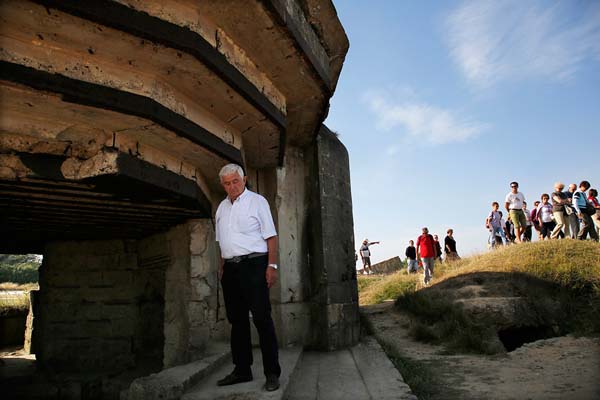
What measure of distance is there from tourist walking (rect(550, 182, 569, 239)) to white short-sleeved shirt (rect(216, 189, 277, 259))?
881 cm

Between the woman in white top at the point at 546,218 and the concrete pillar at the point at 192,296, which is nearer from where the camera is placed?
the concrete pillar at the point at 192,296

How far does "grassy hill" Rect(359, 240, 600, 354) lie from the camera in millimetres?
5691

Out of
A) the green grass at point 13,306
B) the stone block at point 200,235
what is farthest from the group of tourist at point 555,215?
the green grass at point 13,306

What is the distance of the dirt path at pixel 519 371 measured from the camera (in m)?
3.36

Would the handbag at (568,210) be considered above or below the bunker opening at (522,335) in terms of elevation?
above

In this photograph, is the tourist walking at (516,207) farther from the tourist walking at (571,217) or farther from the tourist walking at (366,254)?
the tourist walking at (366,254)

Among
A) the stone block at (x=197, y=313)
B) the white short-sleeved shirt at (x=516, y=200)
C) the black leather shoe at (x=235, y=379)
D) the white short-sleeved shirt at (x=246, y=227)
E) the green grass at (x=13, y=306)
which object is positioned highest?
the white short-sleeved shirt at (x=516, y=200)

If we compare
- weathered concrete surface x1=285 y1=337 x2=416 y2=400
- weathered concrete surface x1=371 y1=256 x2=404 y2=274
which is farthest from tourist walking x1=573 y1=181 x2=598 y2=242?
weathered concrete surface x1=371 y1=256 x2=404 y2=274

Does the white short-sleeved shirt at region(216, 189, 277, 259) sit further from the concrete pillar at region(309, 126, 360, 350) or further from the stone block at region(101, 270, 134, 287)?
the stone block at region(101, 270, 134, 287)

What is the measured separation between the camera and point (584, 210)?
8.85 m

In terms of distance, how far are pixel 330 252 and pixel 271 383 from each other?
2.22 m

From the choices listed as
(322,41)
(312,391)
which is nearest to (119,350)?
(312,391)

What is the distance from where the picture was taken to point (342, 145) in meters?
5.19

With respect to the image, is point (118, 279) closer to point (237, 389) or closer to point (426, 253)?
point (237, 389)
